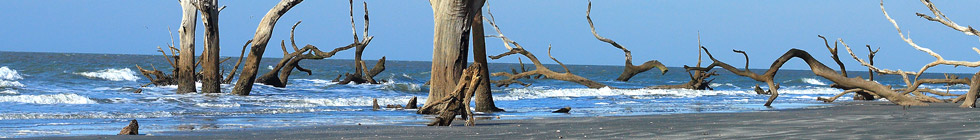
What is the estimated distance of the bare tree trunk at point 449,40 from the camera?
10.7m

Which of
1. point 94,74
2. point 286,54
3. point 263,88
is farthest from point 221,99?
point 94,74

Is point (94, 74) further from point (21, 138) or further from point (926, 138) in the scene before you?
point (926, 138)

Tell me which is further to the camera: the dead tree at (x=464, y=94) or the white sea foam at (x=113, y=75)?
the white sea foam at (x=113, y=75)

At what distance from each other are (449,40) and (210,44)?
7954mm

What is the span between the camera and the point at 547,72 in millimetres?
20125

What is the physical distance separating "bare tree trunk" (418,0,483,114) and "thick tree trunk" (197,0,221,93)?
702 cm

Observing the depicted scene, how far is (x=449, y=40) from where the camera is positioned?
10836mm

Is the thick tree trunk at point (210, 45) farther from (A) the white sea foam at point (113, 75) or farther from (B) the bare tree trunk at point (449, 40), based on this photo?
(A) the white sea foam at point (113, 75)

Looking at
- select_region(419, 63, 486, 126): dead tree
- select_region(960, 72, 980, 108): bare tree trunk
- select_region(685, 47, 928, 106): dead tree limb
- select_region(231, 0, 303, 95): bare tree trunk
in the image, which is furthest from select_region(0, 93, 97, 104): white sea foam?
select_region(960, 72, 980, 108): bare tree trunk

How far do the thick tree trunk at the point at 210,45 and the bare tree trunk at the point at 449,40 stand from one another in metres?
7.02

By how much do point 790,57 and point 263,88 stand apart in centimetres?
1274

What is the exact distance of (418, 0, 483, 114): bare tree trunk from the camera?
421 inches

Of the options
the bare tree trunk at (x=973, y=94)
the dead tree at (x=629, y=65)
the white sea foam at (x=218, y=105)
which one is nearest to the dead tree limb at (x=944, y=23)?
the bare tree trunk at (x=973, y=94)

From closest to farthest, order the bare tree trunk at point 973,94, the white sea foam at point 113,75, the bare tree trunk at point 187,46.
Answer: the bare tree trunk at point 973,94 → the bare tree trunk at point 187,46 → the white sea foam at point 113,75
